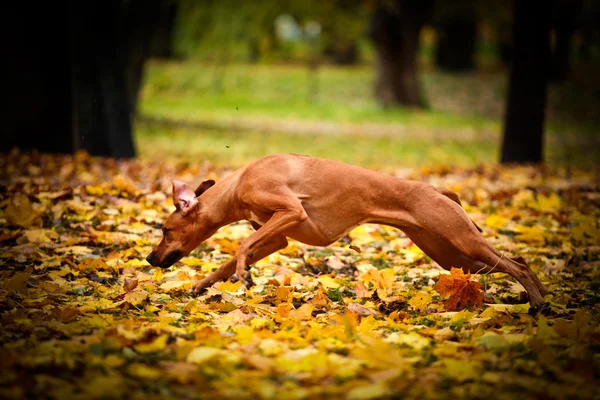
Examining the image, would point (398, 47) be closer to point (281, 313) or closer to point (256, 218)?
point (256, 218)

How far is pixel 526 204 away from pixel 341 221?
407 cm

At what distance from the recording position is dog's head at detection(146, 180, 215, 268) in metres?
5.59

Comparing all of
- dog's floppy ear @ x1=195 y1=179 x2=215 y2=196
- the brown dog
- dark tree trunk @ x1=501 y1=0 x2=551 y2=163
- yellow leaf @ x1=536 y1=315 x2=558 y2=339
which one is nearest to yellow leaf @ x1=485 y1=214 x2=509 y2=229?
the brown dog

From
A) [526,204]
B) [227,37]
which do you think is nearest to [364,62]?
[227,37]

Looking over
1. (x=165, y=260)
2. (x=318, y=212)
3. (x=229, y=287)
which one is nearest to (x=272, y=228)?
(x=318, y=212)

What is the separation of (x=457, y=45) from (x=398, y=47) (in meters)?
10.7

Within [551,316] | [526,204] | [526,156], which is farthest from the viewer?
[526,156]

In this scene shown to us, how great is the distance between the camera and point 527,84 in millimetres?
13305

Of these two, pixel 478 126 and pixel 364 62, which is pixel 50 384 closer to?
pixel 478 126

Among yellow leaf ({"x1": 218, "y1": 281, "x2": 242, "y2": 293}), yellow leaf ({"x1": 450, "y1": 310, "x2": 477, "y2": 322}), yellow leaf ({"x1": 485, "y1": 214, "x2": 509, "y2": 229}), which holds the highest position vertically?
yellow leaf ({"x1": 485, "y1": 214, "x2": 509, "y2": 229})

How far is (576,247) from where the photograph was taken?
7020 mm

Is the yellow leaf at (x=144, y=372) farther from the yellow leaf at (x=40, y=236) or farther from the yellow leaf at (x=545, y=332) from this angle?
the yellow leaf at (x=40, y=236)

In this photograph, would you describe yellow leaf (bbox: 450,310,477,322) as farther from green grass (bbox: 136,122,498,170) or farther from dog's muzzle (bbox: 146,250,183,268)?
green grass (bbox: 136,122,498,170)

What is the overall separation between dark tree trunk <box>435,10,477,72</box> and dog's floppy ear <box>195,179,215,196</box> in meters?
34.7
